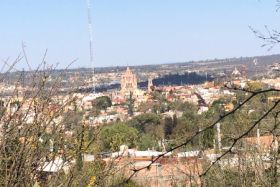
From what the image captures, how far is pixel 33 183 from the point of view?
142 inches

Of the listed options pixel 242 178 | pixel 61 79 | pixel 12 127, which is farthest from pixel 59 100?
pixel 242 178

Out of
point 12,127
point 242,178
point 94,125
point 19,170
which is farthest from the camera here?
point 242,178

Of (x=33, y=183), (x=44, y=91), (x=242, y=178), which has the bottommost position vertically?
(x=242, y=178)

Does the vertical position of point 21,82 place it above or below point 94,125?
above

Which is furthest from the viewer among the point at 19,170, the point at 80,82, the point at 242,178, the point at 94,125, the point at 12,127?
the point at 242,178

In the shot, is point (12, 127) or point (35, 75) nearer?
point (12, 127)

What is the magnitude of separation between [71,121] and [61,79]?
474 mm

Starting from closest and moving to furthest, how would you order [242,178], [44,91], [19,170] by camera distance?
[19,170] < [44,91] < [242,178]

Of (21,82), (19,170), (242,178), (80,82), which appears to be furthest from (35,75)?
(242,178)

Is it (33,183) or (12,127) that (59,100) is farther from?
(33,183)

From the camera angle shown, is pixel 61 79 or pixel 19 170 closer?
pixel 19 170

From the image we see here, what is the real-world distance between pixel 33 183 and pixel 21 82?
35.8 inches

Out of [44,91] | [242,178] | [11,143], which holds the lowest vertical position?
[242,178]

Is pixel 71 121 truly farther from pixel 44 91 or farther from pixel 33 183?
pixel 33 183
